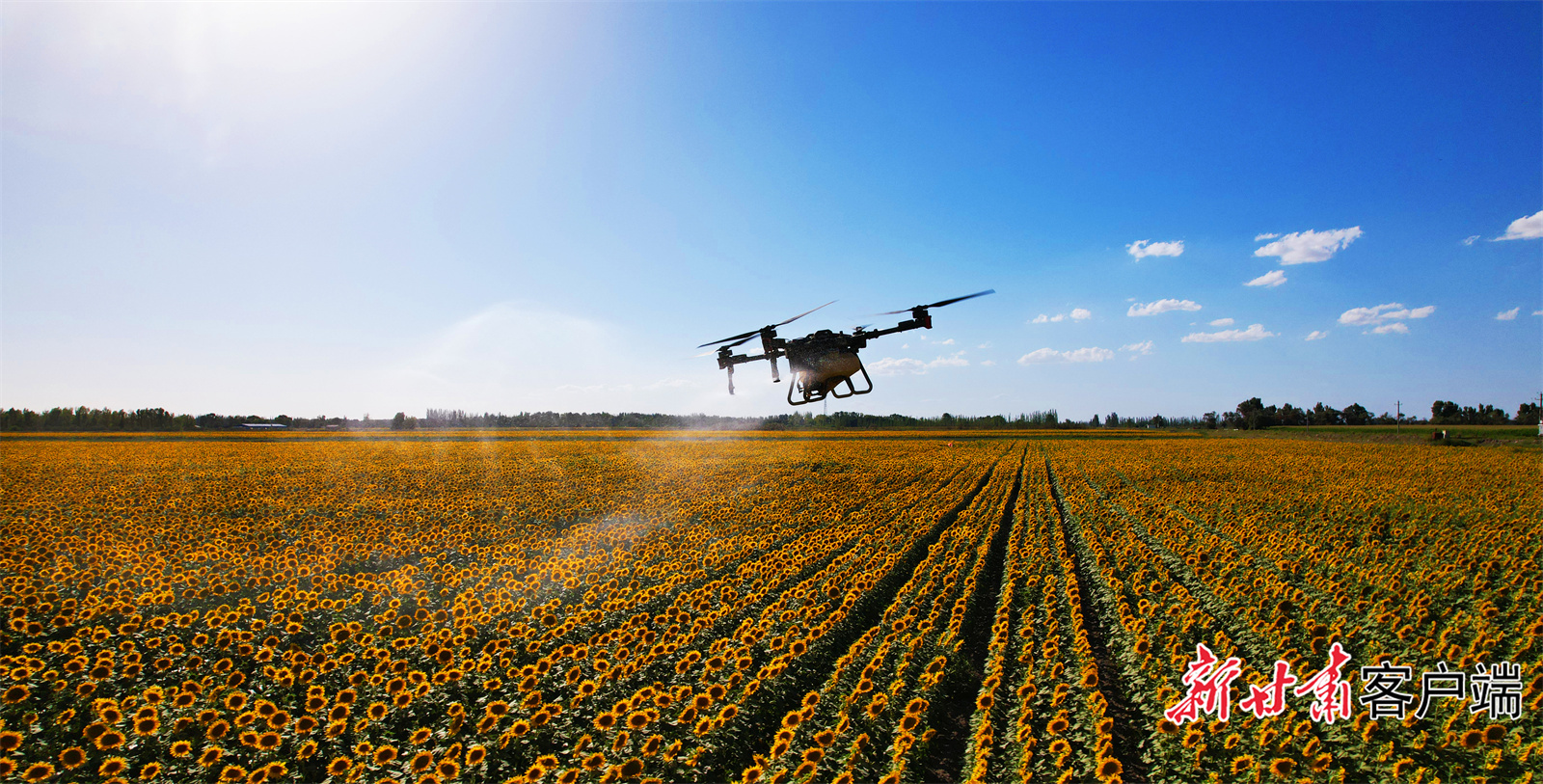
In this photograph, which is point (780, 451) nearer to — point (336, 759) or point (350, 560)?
point (350, 560)

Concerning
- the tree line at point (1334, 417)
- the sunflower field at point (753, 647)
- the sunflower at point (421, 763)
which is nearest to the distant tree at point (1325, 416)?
the tree line at point (1334, 417)

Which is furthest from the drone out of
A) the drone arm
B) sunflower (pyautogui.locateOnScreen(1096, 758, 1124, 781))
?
sunflower (pyautogui.locateOnScreen(1096, 758, 1124, 781))

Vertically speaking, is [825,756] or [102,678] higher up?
[102,678]

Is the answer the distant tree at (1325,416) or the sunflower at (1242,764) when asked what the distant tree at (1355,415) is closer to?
the distant tree at (1325,416)

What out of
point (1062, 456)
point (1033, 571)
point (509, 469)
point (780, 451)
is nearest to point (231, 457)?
point (509, 469)

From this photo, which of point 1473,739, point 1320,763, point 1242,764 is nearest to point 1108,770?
point 1242,764

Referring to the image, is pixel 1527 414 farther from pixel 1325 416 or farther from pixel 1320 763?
pixel 1320 763
